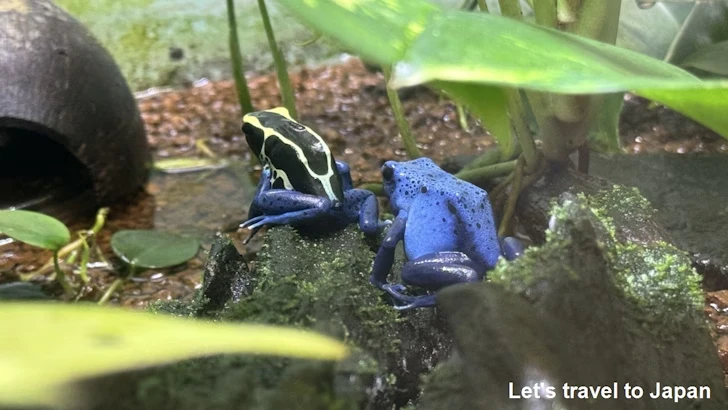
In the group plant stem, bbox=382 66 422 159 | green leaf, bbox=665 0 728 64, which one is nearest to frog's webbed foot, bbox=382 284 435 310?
plant stem, bbox=382 66 422 159

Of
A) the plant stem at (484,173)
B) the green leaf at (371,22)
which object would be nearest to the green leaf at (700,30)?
the plant stem at (484,173)

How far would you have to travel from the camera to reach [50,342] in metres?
0.42

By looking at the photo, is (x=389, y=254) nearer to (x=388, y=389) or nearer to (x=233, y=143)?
(x=388, y=389)

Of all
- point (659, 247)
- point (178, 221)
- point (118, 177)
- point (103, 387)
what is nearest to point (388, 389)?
point (103, 387)

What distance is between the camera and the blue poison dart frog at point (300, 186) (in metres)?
1.17

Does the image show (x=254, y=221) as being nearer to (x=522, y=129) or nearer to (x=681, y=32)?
(x=522, y=129)

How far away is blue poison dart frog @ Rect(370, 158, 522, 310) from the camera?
919mm

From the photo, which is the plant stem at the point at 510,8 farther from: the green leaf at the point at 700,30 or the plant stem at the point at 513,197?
the green leaf at the point at 700,30

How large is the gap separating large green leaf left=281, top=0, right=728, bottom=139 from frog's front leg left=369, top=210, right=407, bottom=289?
1.41ft

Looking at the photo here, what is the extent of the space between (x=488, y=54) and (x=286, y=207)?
0.73 metres

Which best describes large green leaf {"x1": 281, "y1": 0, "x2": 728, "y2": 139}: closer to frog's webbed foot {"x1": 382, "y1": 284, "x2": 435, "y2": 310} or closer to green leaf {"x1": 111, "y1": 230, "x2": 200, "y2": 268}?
frog's webbed foot {"x1": 382, "y1": 284, "x2": 435, "y2": 310}

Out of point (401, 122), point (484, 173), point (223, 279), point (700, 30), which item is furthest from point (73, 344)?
point (700, 30)

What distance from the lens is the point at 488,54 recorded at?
548mm

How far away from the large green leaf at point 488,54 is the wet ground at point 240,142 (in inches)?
26.2
